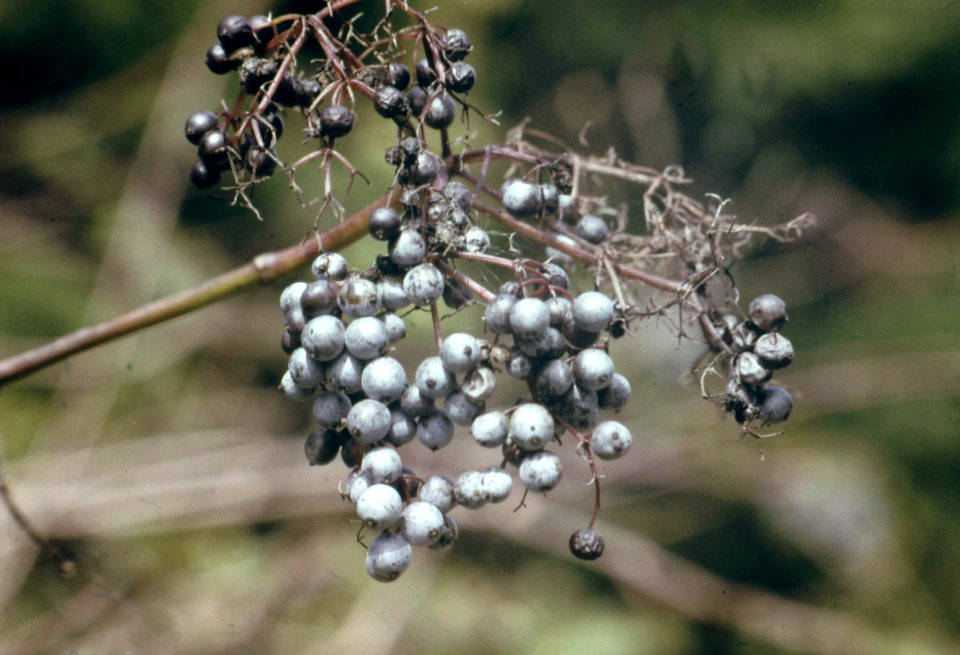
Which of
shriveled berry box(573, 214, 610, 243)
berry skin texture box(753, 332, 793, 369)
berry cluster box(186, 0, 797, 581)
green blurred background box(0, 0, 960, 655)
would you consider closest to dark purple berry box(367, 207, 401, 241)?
berry cluster box(186, 0, 797, 581)

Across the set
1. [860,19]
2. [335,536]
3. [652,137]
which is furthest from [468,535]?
[860,19]

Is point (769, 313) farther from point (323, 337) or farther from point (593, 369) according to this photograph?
point (323, 337)

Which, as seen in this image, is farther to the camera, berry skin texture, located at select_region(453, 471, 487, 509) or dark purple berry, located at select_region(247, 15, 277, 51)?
dark purple berry, located at select_region(247, 15, 277, 51)

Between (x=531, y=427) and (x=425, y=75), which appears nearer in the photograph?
(x=531, y=427)

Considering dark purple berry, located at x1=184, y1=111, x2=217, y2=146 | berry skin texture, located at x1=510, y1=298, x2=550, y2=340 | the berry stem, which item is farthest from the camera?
the berry stem

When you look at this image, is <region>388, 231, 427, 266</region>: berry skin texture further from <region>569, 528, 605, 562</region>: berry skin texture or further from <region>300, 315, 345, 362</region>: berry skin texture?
<region>569, 528, 605, 562</region>: berry skin texture

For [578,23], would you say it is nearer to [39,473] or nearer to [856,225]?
[856,225]

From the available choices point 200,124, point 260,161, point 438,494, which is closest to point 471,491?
point 438,494
